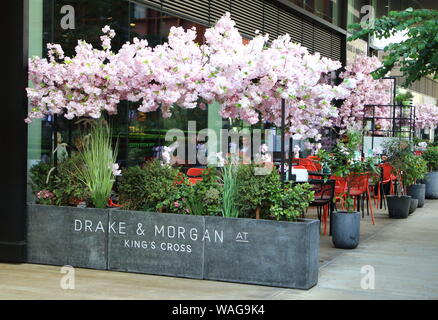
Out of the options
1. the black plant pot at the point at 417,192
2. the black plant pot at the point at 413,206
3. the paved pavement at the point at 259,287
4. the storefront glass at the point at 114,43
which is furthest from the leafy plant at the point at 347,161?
the black plant pot at the point at 417,192

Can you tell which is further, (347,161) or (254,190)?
(347,161)

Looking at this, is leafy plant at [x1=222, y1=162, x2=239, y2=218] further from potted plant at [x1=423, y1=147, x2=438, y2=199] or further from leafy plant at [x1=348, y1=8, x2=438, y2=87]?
potted plant at [x1=423, y1=147, x2=438, y2=199]

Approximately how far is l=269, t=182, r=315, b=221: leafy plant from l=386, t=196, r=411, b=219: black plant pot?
6.09m

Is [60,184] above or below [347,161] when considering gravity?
below

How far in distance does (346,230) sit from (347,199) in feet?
1.31

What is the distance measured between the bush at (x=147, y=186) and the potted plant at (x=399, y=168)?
588 centimetres

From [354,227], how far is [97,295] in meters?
3.96

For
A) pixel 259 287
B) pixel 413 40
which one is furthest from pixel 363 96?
pixel 259 287

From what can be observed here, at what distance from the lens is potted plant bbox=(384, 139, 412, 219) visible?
11883mm

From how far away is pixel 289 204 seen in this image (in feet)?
21.2

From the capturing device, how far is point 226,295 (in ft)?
19.6

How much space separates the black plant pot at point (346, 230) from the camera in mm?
8672

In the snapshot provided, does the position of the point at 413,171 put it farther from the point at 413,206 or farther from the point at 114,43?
the point at 114,43
